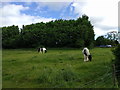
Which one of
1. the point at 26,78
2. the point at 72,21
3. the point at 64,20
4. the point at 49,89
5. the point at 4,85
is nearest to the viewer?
the point at 49,89

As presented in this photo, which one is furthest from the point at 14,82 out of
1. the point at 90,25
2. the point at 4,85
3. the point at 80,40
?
the point at 90,25

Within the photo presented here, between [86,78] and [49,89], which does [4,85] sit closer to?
[49,89]

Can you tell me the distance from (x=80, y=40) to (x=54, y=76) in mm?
51020

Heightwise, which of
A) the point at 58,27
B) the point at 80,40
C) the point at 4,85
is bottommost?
the point at 4,85

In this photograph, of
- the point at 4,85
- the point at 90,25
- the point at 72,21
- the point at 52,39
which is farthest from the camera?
the point at 72,21

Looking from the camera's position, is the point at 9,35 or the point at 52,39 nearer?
the point at 52,39

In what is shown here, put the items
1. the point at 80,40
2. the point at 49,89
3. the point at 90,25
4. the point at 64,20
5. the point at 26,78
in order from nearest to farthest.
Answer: the point at 49,89 < the point at 26,78 < the point at 80,40 < the point at 90,25 < the point at 64,20

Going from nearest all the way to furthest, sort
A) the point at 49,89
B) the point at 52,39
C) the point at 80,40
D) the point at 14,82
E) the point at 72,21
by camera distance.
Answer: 1. the point at 49,89
2. the point at 14,82
3. the point at 80,40
4. the point at 52,39
5. the point at 72,21

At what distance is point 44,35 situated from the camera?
6819cm

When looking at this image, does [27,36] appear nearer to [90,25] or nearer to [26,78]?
[90,25]

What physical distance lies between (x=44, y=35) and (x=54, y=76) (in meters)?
59.0

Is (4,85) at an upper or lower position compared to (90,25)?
lower

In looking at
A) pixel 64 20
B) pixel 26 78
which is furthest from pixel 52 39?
pixel 26 78

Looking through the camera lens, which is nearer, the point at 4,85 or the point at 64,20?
the point at 4,85
